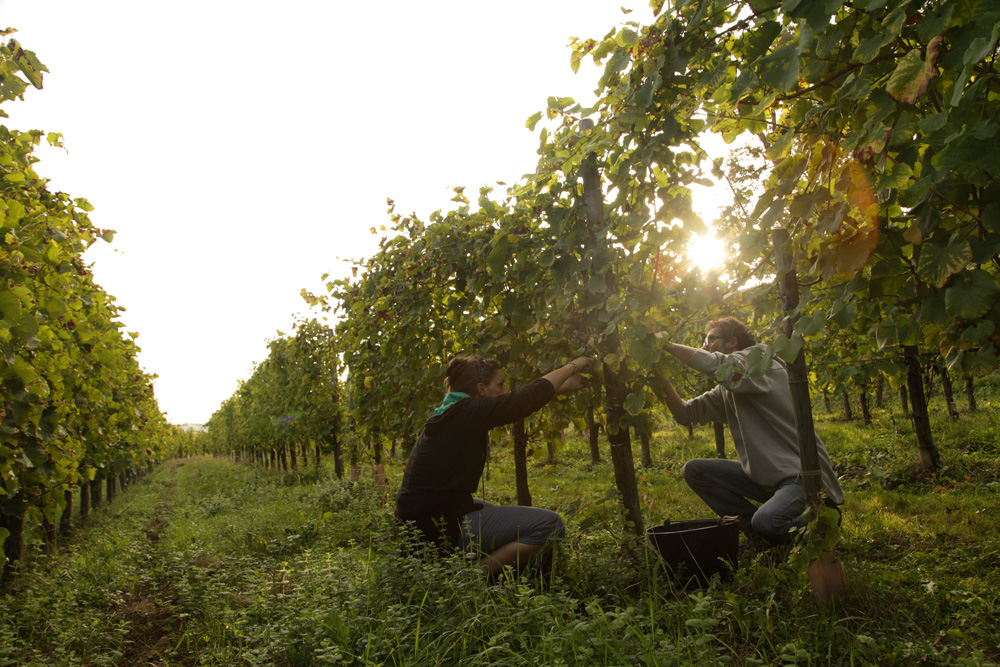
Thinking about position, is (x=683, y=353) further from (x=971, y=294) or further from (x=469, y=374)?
(x=971, y=294)

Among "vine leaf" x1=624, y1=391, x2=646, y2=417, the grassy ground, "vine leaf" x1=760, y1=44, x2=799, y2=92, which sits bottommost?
the grassy ground

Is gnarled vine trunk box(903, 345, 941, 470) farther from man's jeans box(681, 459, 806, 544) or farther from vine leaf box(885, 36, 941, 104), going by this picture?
vine leaf box(885, 36, 941, 104)

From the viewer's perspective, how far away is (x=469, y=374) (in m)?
3.40

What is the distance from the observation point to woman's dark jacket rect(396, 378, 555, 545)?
318 cm

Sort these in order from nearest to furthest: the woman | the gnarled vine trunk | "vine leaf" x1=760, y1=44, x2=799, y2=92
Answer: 1. "vine leaf" x1=760, y1=44, x2=799, y2=92
2. the woman
3. the gnarled vine trunk

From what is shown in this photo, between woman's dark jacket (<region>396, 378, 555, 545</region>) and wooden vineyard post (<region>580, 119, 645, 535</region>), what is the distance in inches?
15.8

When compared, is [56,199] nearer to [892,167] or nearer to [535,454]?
[535,454]

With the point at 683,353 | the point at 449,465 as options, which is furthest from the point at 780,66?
the point at 449,465

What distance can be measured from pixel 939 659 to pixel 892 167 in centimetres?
171

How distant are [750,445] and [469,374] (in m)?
1.66

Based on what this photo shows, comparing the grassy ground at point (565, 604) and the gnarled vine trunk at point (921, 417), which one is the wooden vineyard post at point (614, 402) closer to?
the grassy ground at point (565, 604)

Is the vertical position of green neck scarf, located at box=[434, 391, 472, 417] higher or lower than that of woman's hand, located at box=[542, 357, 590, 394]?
lower

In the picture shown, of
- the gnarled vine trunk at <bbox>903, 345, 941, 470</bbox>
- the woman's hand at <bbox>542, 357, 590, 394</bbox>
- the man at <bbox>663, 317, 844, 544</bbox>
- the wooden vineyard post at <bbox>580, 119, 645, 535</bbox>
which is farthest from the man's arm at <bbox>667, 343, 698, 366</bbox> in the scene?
the gnarled vine trunk at <bbox>903, 345, 941, 470</bbox>

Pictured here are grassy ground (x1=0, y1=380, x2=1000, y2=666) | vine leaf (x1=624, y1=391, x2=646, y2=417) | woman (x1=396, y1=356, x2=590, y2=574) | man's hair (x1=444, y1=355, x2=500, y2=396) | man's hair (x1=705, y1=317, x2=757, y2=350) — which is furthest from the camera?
man's hair (x1=705, y1=317, x2=757, y2=350)
